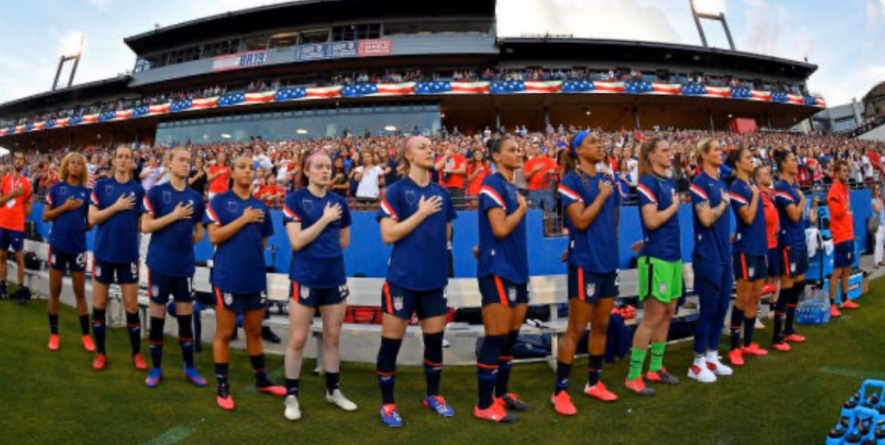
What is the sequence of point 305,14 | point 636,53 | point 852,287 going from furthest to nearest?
1. point 305,14
2. point 636,53
3. point 852,287

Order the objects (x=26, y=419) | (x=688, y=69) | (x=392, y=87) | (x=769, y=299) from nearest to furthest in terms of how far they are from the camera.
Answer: (x=26, y=419) → (x=769, y=299) → (x=392, y=87) → (x=688, y=69)

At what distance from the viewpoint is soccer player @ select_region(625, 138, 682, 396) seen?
13.9 feet

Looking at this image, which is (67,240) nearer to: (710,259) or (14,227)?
(14,227)

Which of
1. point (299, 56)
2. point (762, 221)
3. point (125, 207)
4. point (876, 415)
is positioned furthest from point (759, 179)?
point (299, 56)

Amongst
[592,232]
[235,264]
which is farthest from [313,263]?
[592,232]

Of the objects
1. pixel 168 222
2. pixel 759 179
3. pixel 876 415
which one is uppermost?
pixel 759 179

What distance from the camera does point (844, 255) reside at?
23.4 ft

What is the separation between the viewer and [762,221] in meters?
5.06

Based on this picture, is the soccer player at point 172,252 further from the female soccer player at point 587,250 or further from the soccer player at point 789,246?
the soccer player at point 789,246

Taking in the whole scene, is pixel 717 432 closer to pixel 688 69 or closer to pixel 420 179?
pixel 420 179

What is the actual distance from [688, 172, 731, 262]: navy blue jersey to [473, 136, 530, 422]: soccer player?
6.45ft

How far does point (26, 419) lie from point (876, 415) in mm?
5339

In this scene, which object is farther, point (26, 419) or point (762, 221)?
point (762, 221)

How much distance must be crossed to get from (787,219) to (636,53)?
34.3 metres
